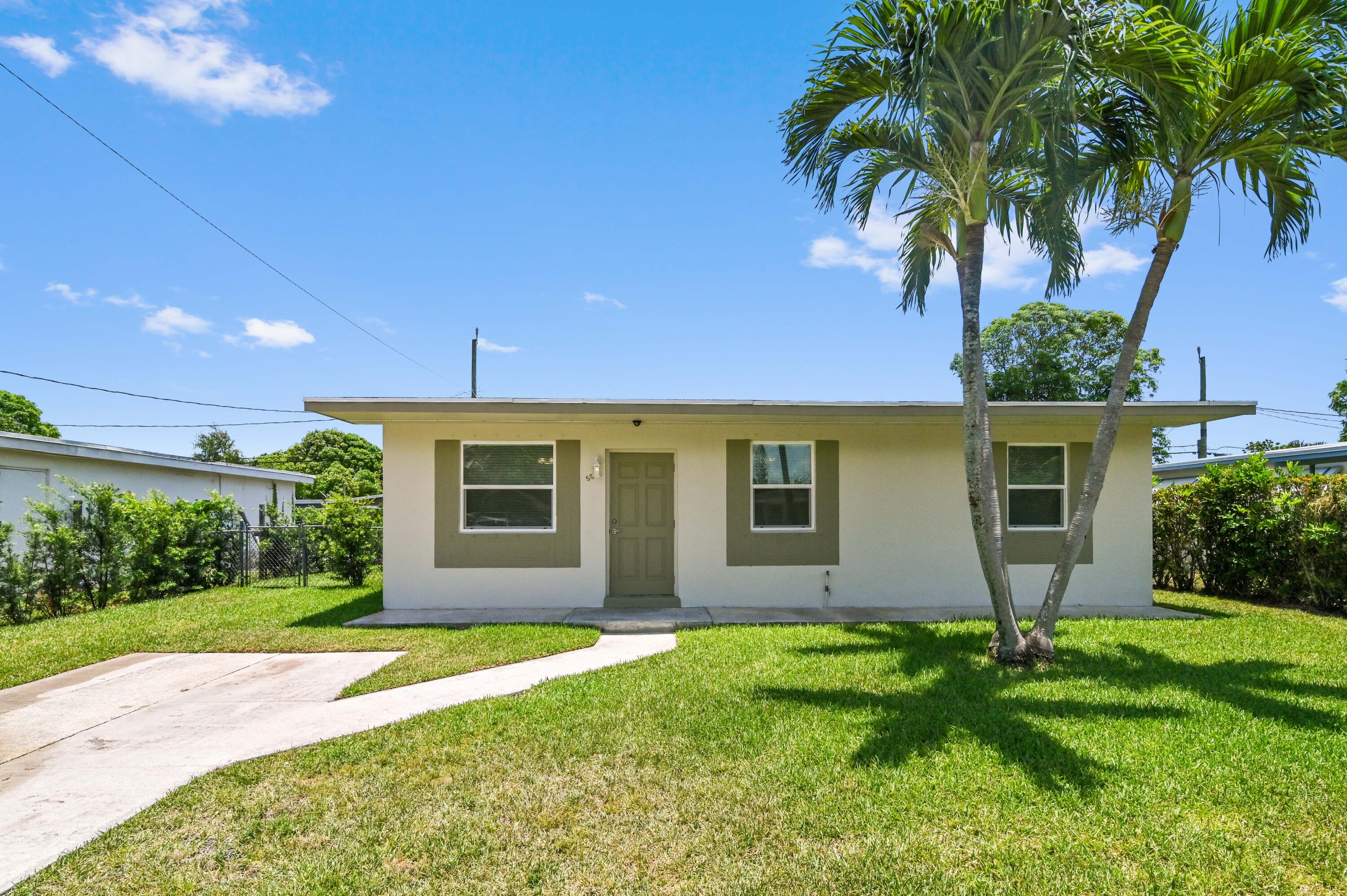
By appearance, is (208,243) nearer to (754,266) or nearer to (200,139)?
(200,139)

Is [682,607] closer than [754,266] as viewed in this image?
Yes

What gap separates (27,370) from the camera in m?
16.9

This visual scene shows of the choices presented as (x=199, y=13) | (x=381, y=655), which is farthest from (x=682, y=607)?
(x=199, y=13)

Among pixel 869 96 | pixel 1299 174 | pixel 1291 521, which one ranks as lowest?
pixel 1291 521

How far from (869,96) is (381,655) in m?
6.79

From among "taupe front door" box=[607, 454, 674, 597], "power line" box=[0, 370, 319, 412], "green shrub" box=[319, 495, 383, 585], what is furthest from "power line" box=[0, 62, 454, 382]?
"taupe front door" box=[607, 454, 674, 597]

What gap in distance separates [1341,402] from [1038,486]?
82.2ft

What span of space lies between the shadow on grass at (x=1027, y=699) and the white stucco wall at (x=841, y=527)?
2682 mm

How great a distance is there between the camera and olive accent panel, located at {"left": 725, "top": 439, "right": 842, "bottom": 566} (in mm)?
9188

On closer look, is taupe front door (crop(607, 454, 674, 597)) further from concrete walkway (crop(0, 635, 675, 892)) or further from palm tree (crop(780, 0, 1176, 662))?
palm tree (crop(780, 0, 1176, 662))

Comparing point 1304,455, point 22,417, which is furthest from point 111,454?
point 22,417

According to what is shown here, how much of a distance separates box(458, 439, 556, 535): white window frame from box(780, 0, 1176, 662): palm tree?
4627 millimetres

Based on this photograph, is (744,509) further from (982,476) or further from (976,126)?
(976,126)

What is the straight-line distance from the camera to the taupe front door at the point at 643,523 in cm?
930
